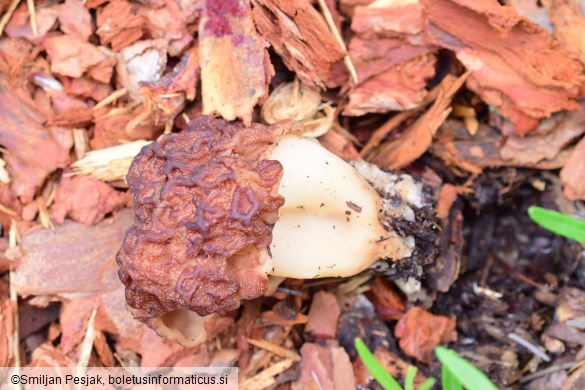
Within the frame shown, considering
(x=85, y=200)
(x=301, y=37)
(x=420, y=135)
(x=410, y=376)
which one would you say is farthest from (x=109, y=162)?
(x=410, y=376)

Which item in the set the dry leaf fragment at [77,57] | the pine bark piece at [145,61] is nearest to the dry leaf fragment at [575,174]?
the pine bark piece at [145,61]

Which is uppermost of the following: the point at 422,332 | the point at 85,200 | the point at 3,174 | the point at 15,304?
the point at 3,174

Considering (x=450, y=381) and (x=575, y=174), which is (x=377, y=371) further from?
(x=575, y=174)

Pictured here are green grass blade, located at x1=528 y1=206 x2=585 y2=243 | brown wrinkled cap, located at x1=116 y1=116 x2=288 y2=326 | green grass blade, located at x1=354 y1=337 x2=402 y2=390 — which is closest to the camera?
green grass blade, located at x1=528 y1=206 x2=585 y2=243

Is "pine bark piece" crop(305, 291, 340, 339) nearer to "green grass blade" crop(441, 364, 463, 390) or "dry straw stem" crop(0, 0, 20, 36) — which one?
"green grass blade" crop(441, 364, 463, 390)

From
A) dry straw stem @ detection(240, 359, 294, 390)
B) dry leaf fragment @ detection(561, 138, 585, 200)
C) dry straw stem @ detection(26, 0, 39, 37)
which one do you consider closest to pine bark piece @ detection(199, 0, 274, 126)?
dry straw stem @ detection(26, 0, 39, 37)

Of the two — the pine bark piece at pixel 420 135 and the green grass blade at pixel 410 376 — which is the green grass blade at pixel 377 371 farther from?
the pine bark piece at pixel 420 135

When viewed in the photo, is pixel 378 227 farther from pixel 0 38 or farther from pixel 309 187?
pixel 0 38
